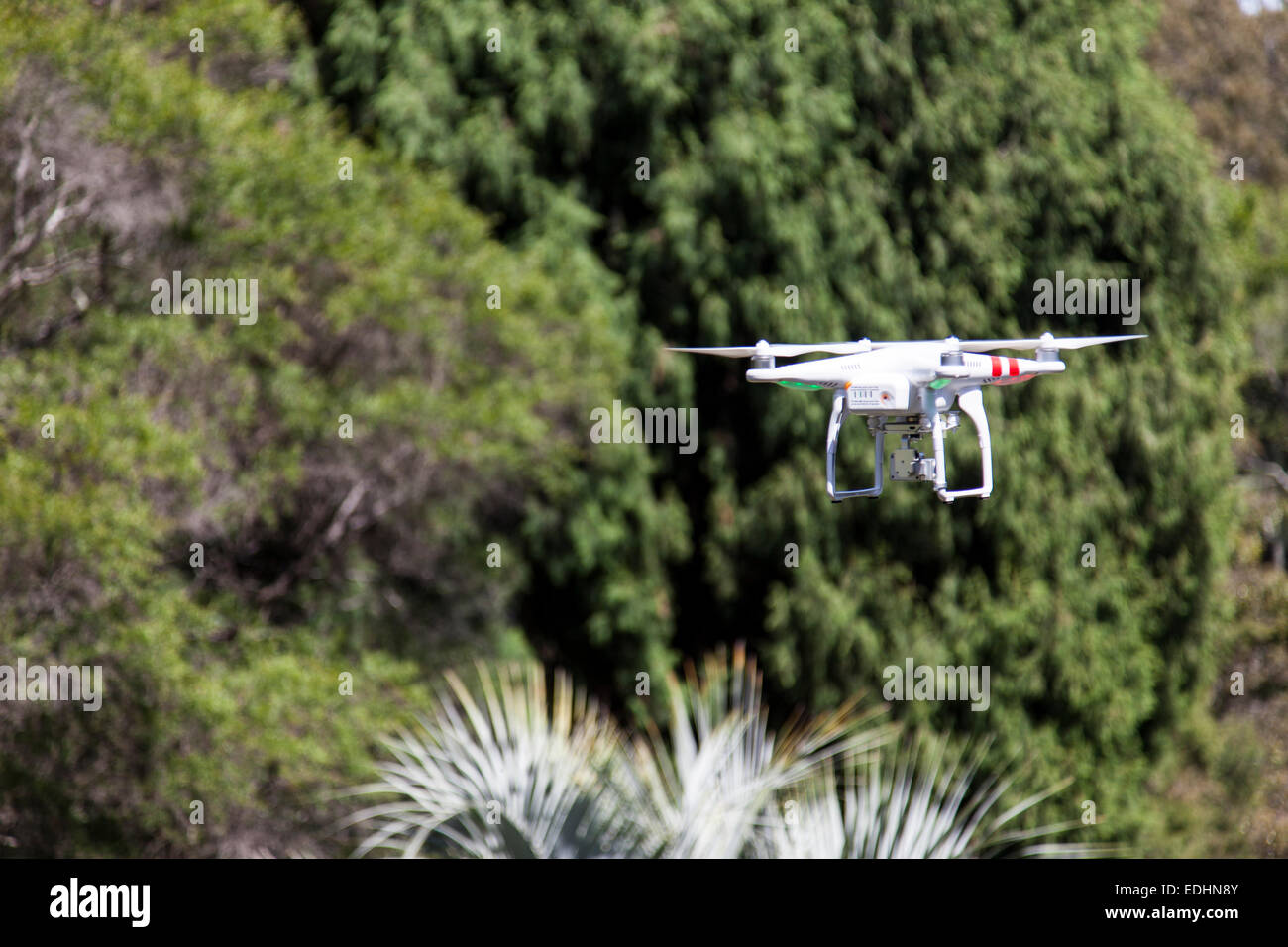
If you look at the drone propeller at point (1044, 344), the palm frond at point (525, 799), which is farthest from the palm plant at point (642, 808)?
the drone propeller at point (1044, 344)

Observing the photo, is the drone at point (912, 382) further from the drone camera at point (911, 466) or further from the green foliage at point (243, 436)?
the green foliage at point (243, 436)

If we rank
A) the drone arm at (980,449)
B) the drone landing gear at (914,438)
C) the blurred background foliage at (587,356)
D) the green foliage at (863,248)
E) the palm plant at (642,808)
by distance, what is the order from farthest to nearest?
the green foliage at (863,248) < the blurred background foliage at (587,356) < the palm plant at (642,808) < the drone landing gear at (914,438) < the drone arm at (980,449)

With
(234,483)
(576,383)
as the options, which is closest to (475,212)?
(576,383)

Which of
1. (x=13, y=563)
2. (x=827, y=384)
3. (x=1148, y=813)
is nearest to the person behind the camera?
(x=827, y=384)

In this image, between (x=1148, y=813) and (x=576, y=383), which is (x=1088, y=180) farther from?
(x=1148, y=813)

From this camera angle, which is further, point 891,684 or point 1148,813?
point 1148,813

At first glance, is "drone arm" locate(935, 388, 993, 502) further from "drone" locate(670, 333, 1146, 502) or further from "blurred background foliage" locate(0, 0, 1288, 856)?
"blurred background foliage" locate(0, 0, 1288, 856)

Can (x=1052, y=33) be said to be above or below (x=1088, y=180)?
above
